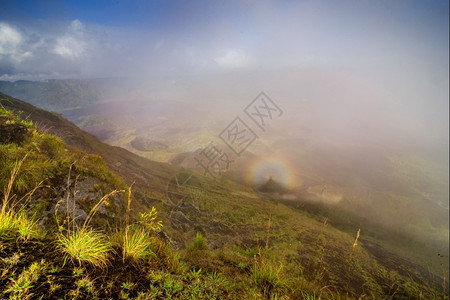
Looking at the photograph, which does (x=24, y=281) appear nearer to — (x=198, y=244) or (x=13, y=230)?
(x=13, y=230)

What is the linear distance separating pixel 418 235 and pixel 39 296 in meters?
86.6

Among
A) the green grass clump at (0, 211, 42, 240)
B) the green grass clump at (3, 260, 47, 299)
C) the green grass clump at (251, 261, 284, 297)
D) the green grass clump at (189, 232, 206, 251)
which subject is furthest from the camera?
the green grass clump at (189, 232, 206, 251)

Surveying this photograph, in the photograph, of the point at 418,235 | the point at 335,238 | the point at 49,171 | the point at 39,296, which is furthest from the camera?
the point at 418,235

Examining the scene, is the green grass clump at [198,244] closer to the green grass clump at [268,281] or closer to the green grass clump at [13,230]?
the green grass clump at [268,281]

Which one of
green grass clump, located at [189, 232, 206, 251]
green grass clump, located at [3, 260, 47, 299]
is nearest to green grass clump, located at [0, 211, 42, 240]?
green grass clump, located at [3, 260, 47, 299]

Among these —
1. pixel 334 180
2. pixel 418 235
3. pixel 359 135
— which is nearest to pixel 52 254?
pixel 418 235

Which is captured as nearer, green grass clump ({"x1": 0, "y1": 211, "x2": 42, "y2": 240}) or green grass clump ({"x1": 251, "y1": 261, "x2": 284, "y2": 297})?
green grass clump ({"x1": 0, "y1": 211, "x2": 42, "y2": 240})

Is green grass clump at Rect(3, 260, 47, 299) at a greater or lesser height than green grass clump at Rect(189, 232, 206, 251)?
greater

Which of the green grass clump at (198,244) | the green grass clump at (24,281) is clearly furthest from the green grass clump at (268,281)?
the green grass clump at (24,281)

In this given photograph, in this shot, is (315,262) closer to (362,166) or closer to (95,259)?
(95,259)

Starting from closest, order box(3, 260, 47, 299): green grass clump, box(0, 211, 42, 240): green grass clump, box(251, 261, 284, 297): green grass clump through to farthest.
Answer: box(3, 260, 47, 299): green grass clump, box(0, 211, 42, 240): green grass clump, box(251, 261, 284, 297): green grass clump

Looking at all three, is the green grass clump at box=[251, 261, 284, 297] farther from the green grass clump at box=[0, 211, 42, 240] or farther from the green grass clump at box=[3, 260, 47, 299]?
the green grass clump at box=[0, 211, 42, 240]

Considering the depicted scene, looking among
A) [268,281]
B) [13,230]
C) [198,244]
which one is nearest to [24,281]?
[13,230]

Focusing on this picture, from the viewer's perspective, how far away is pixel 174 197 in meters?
28.1
